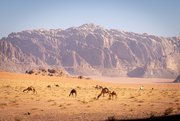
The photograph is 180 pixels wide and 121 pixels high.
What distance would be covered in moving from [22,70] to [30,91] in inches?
5250

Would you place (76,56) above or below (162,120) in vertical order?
above

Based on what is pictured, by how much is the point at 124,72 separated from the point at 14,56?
2399 inches

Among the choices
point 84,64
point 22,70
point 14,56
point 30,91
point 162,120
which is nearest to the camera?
point 162,120

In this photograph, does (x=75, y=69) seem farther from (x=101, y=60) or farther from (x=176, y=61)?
(x=176, y=61)

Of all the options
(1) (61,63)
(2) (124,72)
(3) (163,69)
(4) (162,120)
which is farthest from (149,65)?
(4) (162,120)

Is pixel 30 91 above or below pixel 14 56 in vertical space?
below

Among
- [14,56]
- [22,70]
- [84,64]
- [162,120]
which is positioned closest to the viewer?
[162,120]

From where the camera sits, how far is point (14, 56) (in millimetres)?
177250

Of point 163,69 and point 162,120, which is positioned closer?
point 162,120

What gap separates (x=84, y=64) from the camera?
19188 centimetres

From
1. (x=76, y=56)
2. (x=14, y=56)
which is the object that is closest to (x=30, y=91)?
(x=14, y=56)

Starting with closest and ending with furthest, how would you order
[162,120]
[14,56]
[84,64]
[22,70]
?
[162,120], [22,70], [14,56], [84,64]

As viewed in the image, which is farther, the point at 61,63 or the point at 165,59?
the point at 61,63

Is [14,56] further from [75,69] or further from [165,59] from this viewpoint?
[165,59]
